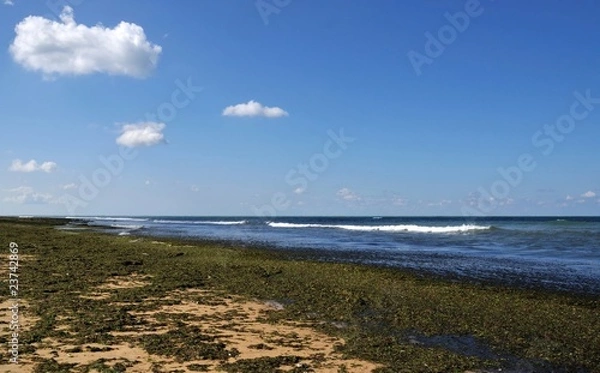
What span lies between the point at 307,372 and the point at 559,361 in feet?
15.4

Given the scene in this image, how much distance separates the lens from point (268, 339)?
9039 millimetres

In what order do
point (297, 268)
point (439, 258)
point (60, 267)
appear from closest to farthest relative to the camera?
point (60, 267) < point (297, 268) < point (439, 258)

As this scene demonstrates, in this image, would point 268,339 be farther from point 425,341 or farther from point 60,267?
point 60,267

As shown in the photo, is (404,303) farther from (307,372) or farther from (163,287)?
(163,287)

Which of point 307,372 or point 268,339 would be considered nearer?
point 307,372

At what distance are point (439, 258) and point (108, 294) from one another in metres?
18.7

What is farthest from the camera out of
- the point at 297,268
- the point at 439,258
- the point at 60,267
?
the point at 439,258

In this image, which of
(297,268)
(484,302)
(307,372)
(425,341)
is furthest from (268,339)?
(297,268)

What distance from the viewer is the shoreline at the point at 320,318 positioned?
7977mm

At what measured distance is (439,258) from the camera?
85.6ft

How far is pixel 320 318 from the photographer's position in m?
11.0

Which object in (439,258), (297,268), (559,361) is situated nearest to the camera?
(559,361)

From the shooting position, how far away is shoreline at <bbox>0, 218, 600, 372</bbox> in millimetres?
7977

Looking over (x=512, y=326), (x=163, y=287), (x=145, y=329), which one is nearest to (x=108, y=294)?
(x=163, y=287)
